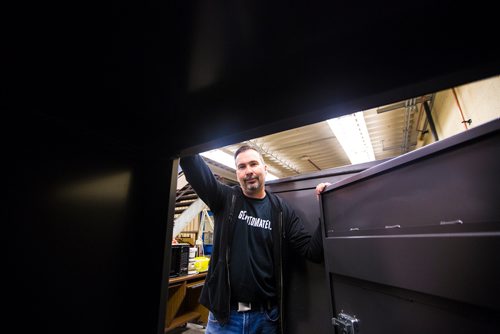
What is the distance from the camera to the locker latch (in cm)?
81

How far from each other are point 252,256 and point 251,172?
48 centimetres

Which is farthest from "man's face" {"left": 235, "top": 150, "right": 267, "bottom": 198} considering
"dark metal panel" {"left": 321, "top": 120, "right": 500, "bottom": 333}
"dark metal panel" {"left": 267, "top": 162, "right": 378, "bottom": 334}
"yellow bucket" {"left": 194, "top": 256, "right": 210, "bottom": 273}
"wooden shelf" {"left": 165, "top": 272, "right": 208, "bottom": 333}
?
"yellow bucket" {"left": 194, "top": 256, "right": 210, "bottom": 273}

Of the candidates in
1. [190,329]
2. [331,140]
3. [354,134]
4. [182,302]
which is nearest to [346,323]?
[354,134]

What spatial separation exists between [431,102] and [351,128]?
0.72 metres

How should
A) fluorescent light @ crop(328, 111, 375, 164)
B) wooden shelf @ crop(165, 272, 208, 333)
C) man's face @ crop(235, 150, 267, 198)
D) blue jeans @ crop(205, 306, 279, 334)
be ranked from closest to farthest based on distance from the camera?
blue jeans @ crop(205, 306, 279, 334), man's face @ crop(235, 150, 267, 198), fluorescent light @ crop(328, 111, 375, 164), wooden shelf @ crop(165, 272, 208, 333)

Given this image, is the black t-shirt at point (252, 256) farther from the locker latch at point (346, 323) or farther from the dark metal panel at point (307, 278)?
the locker latch at point (346, 323)

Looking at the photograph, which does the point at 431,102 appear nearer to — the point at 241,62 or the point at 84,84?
the point at 241,62

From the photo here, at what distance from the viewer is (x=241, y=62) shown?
0.31 metres

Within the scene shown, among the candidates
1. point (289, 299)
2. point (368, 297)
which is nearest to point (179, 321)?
point (289, 299)

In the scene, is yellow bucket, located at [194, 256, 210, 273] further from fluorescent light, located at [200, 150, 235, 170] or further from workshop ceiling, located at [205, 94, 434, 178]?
workshop ceiling, located at [205, 94, 434, 178]

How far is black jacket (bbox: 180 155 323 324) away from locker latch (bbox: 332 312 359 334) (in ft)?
1.16

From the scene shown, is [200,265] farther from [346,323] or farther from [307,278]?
[346,323]

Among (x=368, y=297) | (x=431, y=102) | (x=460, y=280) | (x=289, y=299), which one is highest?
(x=431, y=102)

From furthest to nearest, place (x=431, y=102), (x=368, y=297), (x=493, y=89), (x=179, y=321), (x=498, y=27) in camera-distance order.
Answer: (x=179, y=321) → (x=431, y=102) → (x=493, y=89) → (x=368, y=297) → (x=498, y=27)
